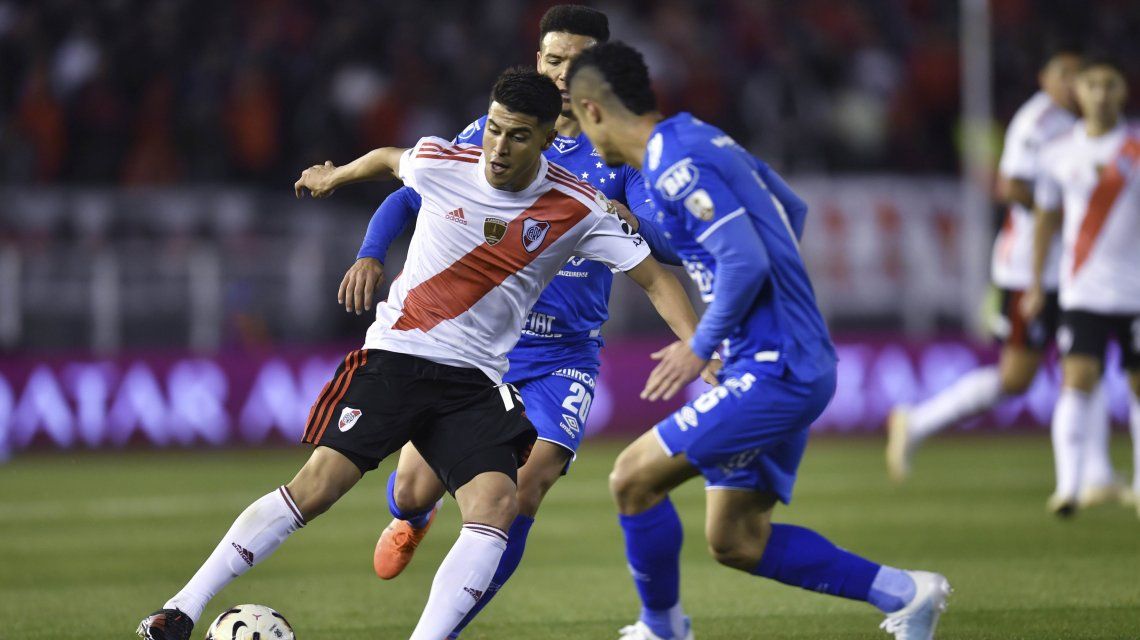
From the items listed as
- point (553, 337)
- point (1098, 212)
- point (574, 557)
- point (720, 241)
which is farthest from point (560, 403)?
point (1098, 212)

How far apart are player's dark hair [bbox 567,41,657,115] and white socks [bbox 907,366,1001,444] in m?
5.96

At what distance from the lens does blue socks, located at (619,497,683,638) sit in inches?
232

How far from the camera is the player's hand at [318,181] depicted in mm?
6043

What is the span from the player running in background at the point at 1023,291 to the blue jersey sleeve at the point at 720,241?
5.42 meters

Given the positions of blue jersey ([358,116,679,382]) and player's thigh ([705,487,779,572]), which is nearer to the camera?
player's thigh ([705,487,779,572])

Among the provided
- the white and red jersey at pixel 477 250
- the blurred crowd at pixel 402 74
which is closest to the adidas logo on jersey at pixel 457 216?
the white and red jersey at pixel 477 250

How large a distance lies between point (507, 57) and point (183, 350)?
600cm

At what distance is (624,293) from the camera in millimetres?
16141

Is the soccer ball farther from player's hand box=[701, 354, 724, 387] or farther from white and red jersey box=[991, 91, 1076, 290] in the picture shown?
white and red jersey box=[991, 91, 1076, 290]

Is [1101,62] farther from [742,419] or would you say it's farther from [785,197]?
[742,419]

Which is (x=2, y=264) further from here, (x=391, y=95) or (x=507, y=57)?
(x=507, y=57)

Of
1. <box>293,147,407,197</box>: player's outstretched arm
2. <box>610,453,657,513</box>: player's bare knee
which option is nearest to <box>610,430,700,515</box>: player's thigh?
<box>610,453,657,513</box>: player's bare knee

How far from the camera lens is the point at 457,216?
5871 mm

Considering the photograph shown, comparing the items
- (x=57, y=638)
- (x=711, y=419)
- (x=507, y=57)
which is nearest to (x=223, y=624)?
(x=57, y=638)
